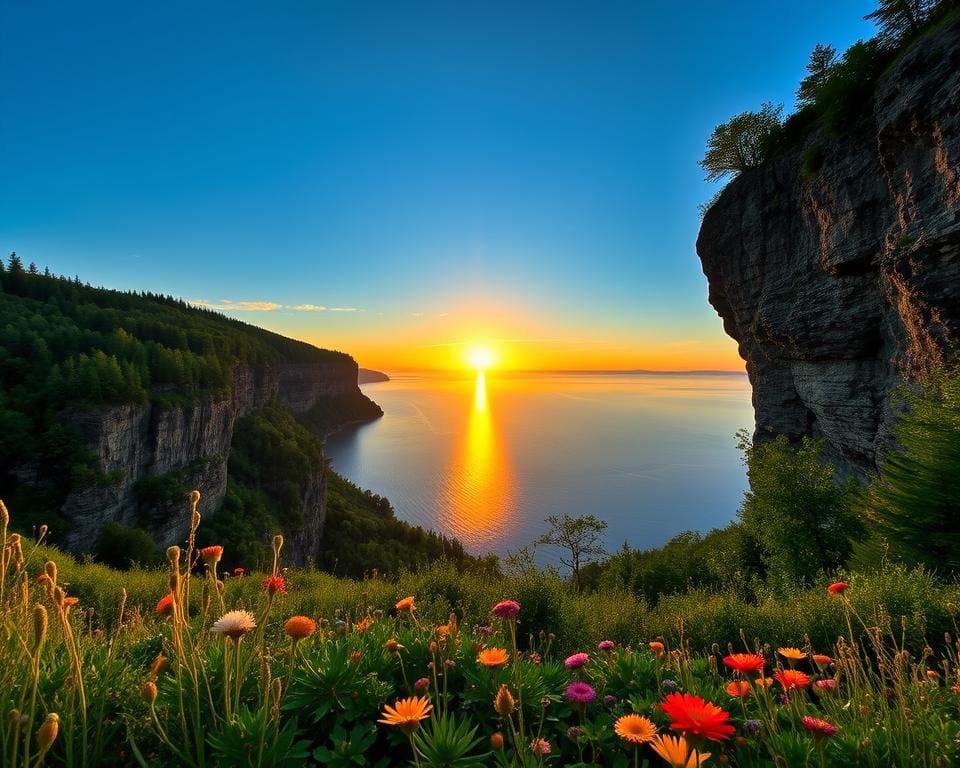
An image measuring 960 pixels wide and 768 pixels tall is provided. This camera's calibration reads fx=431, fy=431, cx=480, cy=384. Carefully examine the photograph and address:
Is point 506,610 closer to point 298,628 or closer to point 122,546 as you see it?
point 298,628

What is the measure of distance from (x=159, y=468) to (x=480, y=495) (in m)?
37.8

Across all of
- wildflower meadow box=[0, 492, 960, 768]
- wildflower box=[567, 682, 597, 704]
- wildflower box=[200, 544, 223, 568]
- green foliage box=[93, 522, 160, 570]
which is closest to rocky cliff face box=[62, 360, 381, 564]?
green foliage box=[93, 522, 160, 570]

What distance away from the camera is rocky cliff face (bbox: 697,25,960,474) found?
13.6m

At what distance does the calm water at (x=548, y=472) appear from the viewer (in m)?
49.3

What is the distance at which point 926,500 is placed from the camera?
8750 mm

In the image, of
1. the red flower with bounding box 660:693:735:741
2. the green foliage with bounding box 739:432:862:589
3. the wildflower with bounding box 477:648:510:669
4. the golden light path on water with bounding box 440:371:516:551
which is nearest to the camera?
the red flower with bounding box 660:693:735:741

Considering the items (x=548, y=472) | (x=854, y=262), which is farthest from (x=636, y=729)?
(x=548, y=472)

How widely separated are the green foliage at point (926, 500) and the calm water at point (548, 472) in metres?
34.4

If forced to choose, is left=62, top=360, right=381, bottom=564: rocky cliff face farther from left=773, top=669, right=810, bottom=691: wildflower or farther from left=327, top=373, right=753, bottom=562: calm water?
left=773, top=669, right=810, bottom=691: wildflower

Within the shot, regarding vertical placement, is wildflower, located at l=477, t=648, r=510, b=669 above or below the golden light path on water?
above

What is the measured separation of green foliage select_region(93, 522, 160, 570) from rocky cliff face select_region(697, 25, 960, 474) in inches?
1588

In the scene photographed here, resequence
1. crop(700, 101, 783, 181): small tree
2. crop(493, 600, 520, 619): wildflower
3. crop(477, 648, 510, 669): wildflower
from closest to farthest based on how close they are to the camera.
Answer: crop(477, 648, 510, 669): wildflower → crop(493, 600, 520, 619): wildflower → crop(700, 101, 783, 181): small tree

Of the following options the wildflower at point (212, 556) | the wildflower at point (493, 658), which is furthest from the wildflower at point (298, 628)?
the wildflower at point (493, 658)

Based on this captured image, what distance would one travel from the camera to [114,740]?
197cm
